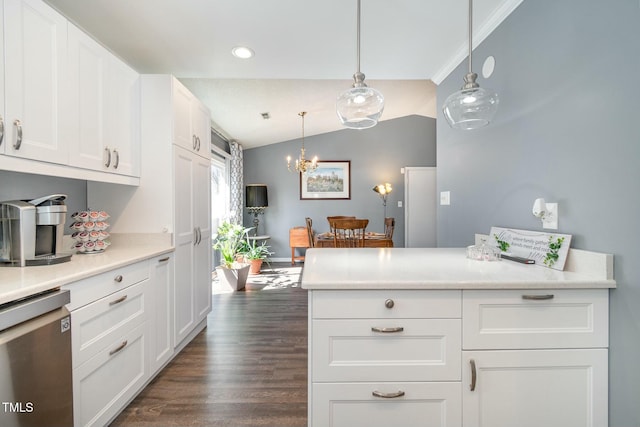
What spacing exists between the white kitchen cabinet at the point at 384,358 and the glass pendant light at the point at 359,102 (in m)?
0.90

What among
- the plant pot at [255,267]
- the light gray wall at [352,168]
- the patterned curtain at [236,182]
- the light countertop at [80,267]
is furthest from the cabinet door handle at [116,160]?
the light gray wall at [352,168]

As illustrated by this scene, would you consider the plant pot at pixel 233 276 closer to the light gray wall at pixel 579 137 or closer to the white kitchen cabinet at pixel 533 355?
the light gray wall at pixel 579 137

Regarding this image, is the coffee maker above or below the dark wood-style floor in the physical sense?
above

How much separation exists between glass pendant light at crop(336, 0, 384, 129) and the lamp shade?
4.48m

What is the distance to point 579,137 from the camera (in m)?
1.33

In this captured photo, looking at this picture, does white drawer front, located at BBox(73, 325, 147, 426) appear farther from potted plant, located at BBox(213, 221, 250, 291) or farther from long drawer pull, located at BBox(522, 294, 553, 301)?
potted plant, located at BBox(213, 221, 250, 291)

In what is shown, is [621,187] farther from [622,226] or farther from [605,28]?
[605,28]

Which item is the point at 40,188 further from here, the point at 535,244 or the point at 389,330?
the point at 535,244

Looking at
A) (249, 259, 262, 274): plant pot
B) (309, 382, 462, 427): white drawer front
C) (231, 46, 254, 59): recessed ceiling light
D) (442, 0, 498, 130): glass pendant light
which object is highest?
(231, 46, 254, 59): recessed ceiling light

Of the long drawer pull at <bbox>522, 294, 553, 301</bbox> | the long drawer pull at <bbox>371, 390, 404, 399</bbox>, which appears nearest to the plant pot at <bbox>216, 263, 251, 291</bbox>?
the long drawer pull at <bbox>371, 390, 404, 399</bbox>

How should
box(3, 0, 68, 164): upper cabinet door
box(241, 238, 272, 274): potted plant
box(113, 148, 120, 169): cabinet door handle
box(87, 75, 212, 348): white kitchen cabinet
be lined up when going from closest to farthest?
box(3, 0, 68, 164): upper cabinet door, box(113, 148, 120, 169): cabinet door handle, box(87, 75, 212, 348): white kitchen cabinet, box(241, 238, 272, 274): potted plant

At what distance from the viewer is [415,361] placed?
1.17 m

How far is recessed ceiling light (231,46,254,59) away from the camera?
87.2 inches

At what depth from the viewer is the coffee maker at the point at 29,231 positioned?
1402 millimetres
